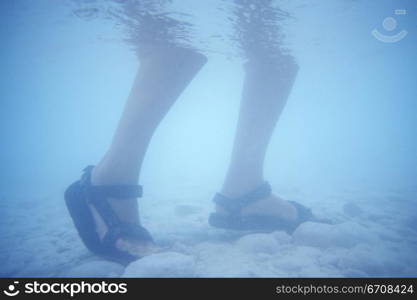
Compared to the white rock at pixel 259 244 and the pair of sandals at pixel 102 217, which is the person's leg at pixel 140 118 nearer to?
the pair of sandals at pixel 102 217

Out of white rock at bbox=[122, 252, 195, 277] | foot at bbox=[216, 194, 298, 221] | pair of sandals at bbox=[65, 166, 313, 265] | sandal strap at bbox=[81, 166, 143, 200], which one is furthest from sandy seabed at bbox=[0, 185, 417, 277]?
sandal strap at bbox=[81, 166, 143, 200]

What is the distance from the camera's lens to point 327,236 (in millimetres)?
2613

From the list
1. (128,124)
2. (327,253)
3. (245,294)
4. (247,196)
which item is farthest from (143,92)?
(327,253)

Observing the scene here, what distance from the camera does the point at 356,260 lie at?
2.15m

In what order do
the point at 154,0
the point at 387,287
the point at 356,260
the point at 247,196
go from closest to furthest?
1. the point at 387,287
2. the point at 356,260
3. the point at 247,196
4. the point at 154,0

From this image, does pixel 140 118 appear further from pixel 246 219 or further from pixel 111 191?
pixel 246 219

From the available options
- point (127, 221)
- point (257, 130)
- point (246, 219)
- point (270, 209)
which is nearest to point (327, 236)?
point (270, 209)

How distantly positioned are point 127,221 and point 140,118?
0.98 m

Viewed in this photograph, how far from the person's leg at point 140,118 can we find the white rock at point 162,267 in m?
0.23

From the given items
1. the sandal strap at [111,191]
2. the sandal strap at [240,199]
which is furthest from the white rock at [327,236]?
the sandal strap at [111,191]

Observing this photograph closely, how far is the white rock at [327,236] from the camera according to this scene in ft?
8.48

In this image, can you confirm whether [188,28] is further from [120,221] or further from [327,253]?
[327,253]

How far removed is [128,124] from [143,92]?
1.18 feet

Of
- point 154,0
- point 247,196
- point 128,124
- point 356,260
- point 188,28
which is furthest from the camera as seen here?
point 188,28
